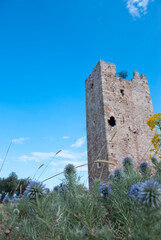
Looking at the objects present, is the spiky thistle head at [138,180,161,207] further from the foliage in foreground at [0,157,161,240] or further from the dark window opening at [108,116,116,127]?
the dark window opening at [108,116,116,127]

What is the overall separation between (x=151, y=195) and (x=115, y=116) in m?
12.0

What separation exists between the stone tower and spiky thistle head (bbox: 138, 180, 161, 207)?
407 inches

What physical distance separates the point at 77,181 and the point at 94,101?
12.5 meters

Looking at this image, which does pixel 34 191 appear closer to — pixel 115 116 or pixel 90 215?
pixel 90 215

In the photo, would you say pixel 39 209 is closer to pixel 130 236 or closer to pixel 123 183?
pixel 130 236

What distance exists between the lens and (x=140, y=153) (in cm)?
1248

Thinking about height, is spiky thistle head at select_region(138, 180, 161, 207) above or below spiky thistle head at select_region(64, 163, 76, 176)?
below

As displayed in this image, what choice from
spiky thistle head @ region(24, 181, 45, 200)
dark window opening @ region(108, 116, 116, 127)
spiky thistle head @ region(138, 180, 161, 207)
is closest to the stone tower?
dark window opening @ region(108, 116, 116, 127)

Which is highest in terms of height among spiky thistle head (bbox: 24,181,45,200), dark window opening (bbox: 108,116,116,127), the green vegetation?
dark window opening (bbox: 108,116,116,127)

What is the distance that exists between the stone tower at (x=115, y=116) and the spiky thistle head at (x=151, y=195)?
1035 cm

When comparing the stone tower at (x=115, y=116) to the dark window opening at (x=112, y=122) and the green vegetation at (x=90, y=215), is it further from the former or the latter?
the green vegetation at (x=90, y=215)

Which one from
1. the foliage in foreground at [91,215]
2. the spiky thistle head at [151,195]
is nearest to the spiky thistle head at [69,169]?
the foliage in foreground at [91,215]

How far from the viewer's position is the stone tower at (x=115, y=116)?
38.7 feet

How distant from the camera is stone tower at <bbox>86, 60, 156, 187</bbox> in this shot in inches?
465
